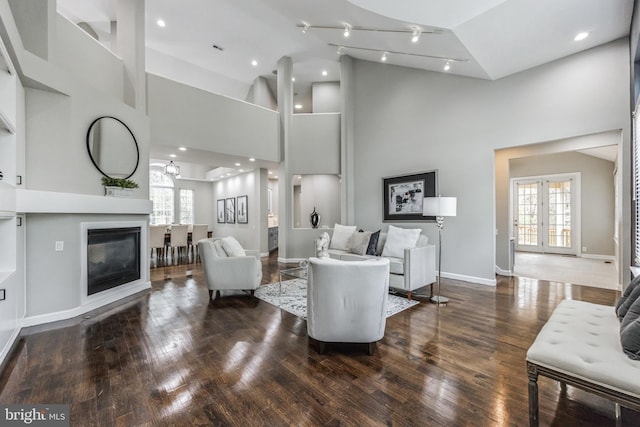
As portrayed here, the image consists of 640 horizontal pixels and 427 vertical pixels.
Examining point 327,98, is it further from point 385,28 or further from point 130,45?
point 130,45

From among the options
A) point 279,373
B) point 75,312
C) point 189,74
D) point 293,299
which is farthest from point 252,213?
point 279,373

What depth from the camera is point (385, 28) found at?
420 cm

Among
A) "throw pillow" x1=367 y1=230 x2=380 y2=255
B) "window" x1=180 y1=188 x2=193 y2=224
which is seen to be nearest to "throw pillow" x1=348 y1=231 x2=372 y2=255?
"throw pillow" x1=367 y1=230 x2=380 y2=255

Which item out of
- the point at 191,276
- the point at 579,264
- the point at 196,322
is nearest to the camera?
the point at 196,322

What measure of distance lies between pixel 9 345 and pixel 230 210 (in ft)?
24.4

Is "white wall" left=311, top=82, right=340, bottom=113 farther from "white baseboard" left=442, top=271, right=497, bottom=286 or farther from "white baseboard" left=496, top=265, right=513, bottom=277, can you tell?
"white baseboard" left=496, top=265, right=513, bottom=277

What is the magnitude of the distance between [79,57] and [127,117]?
914 mm

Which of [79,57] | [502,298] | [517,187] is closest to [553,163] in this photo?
[517,187]

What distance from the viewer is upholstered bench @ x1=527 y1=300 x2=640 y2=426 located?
Answer: 1.31 m

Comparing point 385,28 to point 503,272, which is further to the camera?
→ point 503,272

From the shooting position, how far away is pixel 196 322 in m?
3.22

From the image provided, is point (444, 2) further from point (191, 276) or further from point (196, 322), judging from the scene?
point (191, 276)

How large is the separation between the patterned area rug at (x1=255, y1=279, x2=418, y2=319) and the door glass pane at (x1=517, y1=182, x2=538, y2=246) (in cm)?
706

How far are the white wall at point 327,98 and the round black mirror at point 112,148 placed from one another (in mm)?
5465
